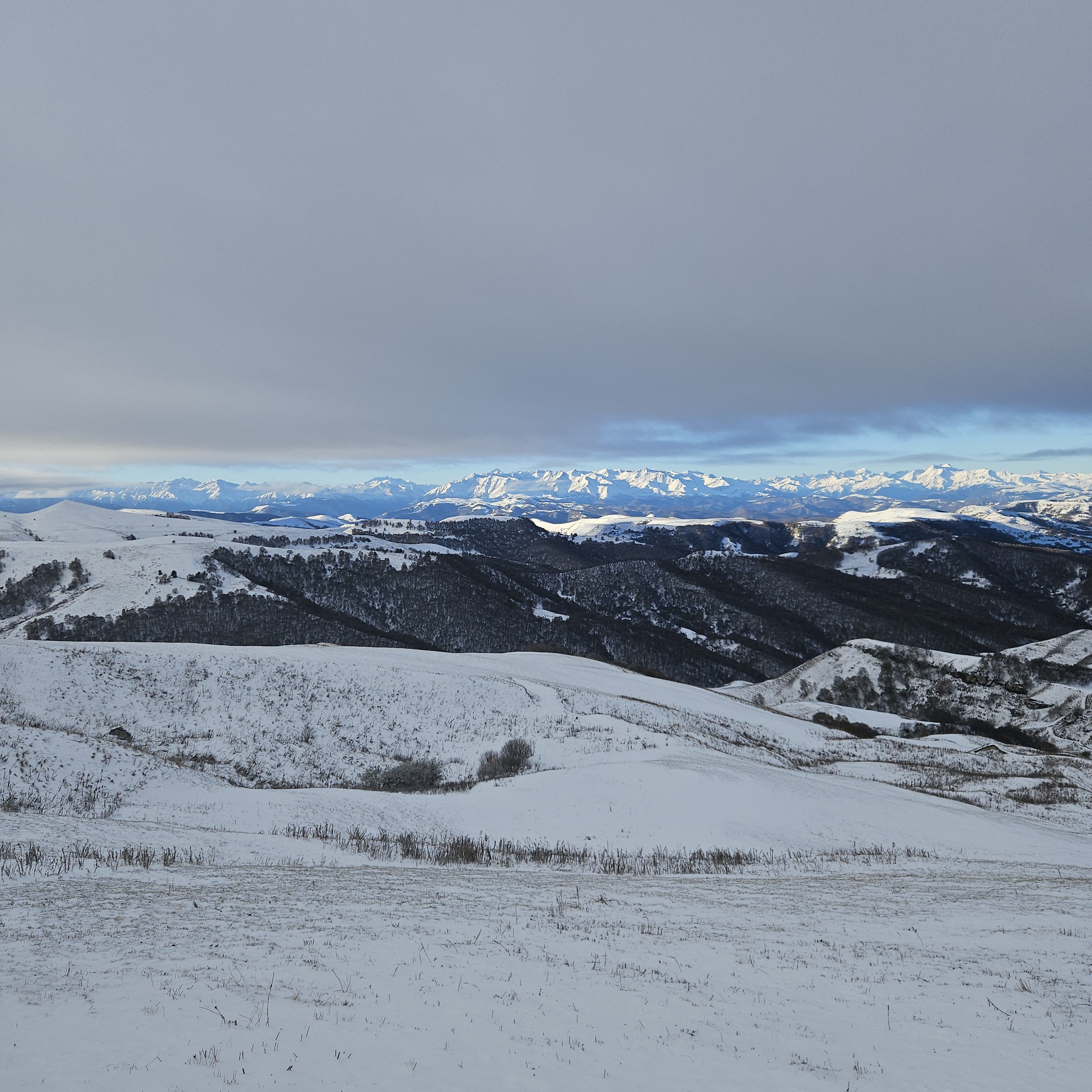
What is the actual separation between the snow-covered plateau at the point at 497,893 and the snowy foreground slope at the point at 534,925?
65mm

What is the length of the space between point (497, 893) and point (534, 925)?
283cm

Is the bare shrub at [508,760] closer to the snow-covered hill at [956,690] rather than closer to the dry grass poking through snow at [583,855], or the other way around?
the dry grass poking through snow at [583,855]

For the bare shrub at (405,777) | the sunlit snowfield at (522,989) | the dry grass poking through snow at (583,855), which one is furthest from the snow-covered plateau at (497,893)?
the bare shrub at (405,777)

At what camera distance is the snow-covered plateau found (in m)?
5.77

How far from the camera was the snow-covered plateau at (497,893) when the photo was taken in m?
5.77

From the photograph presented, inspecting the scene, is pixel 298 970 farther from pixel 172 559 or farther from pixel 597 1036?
pixel 172 559

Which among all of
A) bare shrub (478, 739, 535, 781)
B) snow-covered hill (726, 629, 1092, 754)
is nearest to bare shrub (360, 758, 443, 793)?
bare shrub (478, 739, 535, 781)

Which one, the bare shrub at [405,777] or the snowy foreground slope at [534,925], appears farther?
the bare shrub at [405,777]

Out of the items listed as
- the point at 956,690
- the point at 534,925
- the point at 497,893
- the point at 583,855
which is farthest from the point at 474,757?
the point at 956,690

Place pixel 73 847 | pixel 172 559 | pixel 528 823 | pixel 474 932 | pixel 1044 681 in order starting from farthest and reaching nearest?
pixel 172 559 < pixel 1044 681 < pixel 528 823 < pixel 73 847 < pixel 474 932

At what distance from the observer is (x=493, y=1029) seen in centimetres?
616

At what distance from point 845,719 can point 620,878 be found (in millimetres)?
49216

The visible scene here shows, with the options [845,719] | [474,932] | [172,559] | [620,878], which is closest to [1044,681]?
[845,719]

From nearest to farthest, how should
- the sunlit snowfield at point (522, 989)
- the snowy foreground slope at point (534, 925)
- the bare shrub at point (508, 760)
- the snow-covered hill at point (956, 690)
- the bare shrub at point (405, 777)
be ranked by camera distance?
the sunlit snowfield at point (522, 989) < the snowy foreground slope at point (534, 925) < the bare shrub at point (405, 777) < the bare shrub at point (508, 760) < the snow-covered hill at point (956, 690)
